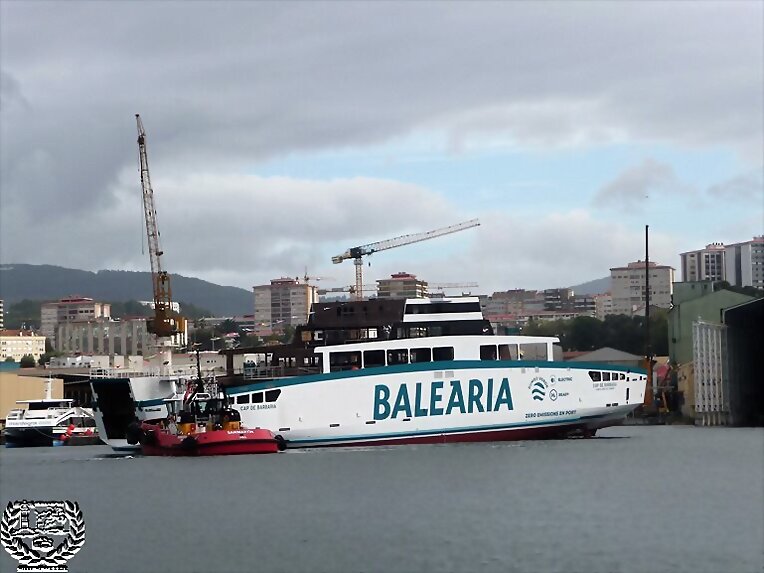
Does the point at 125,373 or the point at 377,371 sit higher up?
the point at 377,371

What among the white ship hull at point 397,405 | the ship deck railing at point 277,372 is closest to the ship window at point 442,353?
the white ship hull at point 397,405

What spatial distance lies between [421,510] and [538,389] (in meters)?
25.2

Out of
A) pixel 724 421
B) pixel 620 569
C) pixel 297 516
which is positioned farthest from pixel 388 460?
pixel 724 421

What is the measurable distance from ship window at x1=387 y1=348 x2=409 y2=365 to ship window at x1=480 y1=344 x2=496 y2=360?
11.2 ft

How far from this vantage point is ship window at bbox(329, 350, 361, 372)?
5650cm

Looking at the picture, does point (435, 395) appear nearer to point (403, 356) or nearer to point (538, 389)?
point (403, 356)

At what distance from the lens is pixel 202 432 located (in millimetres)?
51906

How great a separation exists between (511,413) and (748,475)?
53.8 ft

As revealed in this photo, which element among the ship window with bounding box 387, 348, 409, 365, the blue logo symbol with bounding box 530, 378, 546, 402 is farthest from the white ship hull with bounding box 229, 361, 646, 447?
the ship window with bounding box 387, 348, 409, 365

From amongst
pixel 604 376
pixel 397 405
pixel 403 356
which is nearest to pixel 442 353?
pixel 403 356

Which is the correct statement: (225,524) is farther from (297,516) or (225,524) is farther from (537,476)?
(537,476)

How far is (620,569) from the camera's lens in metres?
22.0

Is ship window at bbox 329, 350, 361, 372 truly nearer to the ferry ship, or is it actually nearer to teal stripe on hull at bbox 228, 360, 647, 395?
the ferry ship

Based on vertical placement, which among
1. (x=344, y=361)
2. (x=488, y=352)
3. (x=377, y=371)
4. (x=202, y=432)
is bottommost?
(x=202, y=432)
